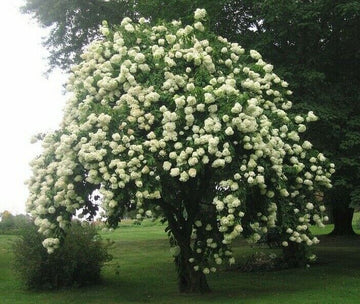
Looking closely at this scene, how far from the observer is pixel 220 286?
15320 millimetres

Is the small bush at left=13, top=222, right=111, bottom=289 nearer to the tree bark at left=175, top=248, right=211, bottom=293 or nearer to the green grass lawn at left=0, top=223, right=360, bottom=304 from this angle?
the green grass lawn at left=0, top=223, right=360, bottom=304

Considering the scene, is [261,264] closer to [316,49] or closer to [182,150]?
[316,49]

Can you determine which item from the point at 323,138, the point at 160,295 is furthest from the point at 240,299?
the point at 323,138

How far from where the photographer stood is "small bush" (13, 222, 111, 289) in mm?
15352

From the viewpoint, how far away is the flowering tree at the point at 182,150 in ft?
36.2

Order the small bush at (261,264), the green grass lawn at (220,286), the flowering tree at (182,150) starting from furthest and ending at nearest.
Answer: the small bush at (261,264) → the green grass lawn at (220,286) → the flowering tree at (182,150)

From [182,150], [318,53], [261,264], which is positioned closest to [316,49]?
[318,53]

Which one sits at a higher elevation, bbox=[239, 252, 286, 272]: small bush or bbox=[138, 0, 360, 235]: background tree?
bbox=[138, 0, 360, 235]: background tree

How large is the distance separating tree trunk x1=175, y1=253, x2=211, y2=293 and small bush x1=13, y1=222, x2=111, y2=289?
3343 millimetres

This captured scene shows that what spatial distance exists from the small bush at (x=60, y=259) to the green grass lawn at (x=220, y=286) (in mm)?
457

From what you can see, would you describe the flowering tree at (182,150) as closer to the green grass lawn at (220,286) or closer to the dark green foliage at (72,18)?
the green grass lawn at (220,286)

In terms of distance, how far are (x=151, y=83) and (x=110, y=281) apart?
7622mm

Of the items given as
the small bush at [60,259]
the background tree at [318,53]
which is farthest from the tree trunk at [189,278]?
the background tree at [318,53]

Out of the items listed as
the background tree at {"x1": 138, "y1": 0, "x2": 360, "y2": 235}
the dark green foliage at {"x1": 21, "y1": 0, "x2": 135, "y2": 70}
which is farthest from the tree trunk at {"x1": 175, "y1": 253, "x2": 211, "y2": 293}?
the dark green foliage at {"x1": 21, "y1": 0, "x2": 135, "y2": 70}
